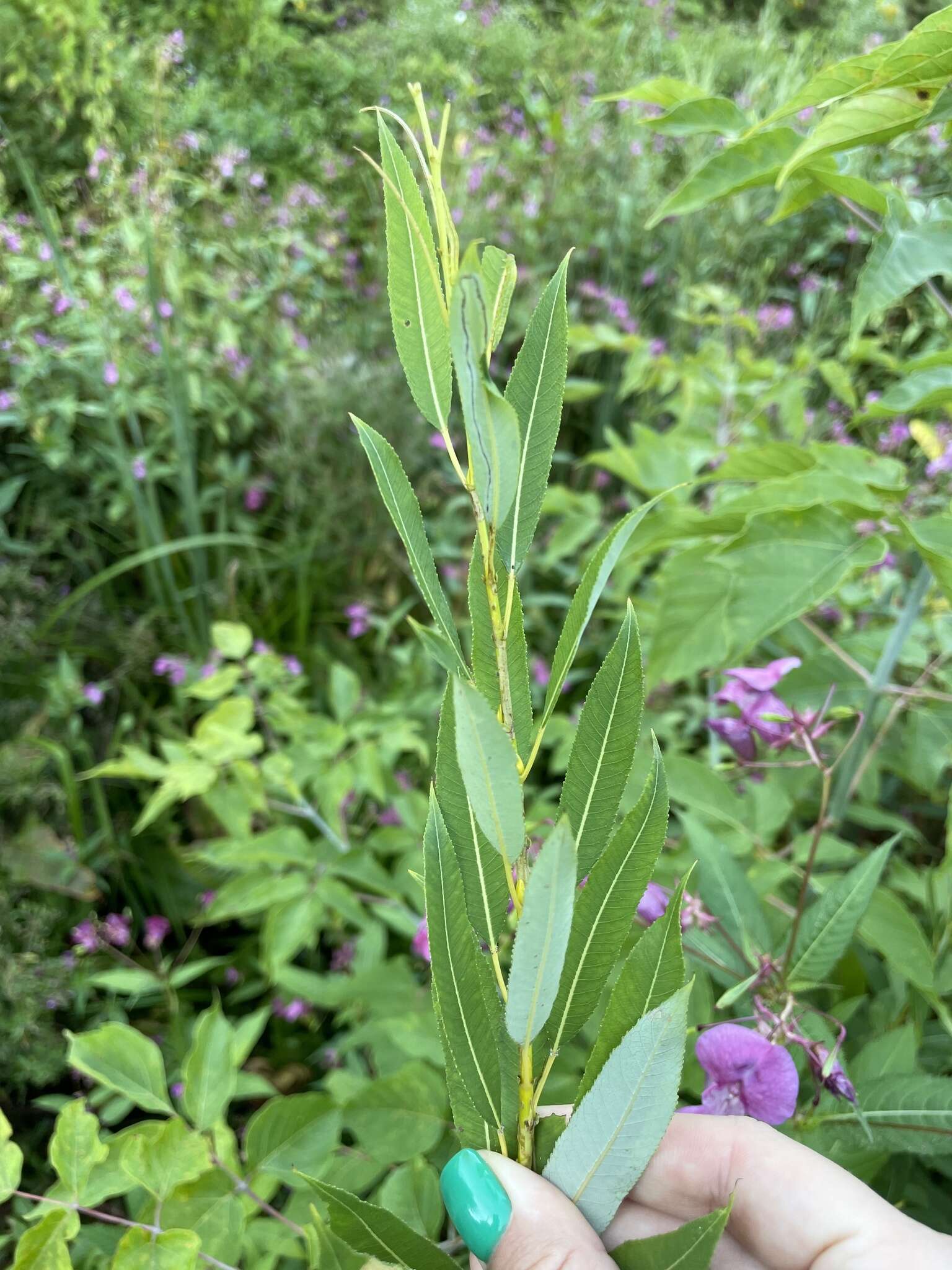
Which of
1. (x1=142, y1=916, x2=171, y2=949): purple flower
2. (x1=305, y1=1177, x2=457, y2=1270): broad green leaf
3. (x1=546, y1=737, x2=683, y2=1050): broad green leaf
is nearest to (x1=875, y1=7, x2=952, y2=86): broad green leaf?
(x1=546, y1=737, x2=683, y2=1050): broad green leaf

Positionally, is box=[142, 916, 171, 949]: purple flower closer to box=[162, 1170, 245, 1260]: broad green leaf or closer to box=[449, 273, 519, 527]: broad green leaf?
box=[162, 1170, 245, 1260]: broad green leaf

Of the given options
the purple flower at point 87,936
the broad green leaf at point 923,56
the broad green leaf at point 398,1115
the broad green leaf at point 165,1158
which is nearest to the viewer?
the broad green leaf at point 923,56

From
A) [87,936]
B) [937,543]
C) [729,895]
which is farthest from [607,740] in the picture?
[87,936]

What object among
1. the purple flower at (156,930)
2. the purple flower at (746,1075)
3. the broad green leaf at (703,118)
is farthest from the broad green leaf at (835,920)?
the purple flower at (156,930)

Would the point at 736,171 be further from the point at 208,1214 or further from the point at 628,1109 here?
the point at 208,1214

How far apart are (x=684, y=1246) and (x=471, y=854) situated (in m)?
0.17

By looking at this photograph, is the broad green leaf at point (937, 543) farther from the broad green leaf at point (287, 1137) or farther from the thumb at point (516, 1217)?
the broad green leaf at point (287, 1137)

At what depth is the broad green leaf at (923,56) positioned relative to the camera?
0.48 meters

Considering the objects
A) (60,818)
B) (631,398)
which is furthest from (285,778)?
(631,398)

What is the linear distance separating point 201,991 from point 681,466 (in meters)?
1.35

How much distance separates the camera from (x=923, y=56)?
0.49 metres

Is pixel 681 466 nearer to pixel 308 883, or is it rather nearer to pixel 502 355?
pixel 308 883

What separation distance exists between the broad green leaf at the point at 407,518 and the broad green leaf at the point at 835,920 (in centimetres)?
43

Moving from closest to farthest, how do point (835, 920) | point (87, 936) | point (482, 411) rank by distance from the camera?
point (482, 411) < point (835, 920) < point (87, 936)
